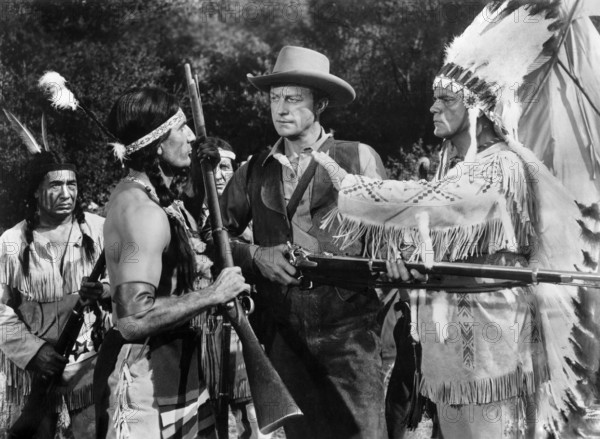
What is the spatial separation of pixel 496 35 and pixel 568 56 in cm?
39

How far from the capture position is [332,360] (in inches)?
161

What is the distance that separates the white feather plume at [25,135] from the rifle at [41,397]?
105 cm

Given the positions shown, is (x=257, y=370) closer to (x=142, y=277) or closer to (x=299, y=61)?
(x=142, y=277)

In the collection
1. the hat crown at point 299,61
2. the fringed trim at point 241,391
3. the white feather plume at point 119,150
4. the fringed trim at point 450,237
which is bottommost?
the fringed trim at point 241,391

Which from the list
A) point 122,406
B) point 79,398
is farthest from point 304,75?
point 79,398

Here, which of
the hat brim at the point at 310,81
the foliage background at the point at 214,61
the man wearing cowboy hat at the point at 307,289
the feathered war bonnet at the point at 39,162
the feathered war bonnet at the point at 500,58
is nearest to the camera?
the feathered war bonnet at the point at 500,58

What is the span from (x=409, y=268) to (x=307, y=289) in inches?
21.5

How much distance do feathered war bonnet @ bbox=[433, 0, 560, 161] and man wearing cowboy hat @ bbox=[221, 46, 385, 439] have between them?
0.63 m

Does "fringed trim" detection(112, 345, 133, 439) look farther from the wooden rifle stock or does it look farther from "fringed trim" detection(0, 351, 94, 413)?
"fringed trim" detection(0, 351, 94, 413)

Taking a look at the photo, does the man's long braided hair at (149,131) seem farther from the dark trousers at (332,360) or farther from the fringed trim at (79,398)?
the fringed trim at (79,398)

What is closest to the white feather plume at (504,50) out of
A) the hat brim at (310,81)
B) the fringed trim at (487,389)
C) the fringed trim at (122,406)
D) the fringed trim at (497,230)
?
the fringed trim at (497,230)

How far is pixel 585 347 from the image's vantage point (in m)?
3.87

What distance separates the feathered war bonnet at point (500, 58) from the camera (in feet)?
11.8

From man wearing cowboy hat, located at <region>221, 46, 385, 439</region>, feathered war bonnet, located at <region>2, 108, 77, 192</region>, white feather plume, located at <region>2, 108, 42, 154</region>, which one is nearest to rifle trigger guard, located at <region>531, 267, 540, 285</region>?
man wearing cowboy hat, located at <region>221, 46, 385, 439</region>
